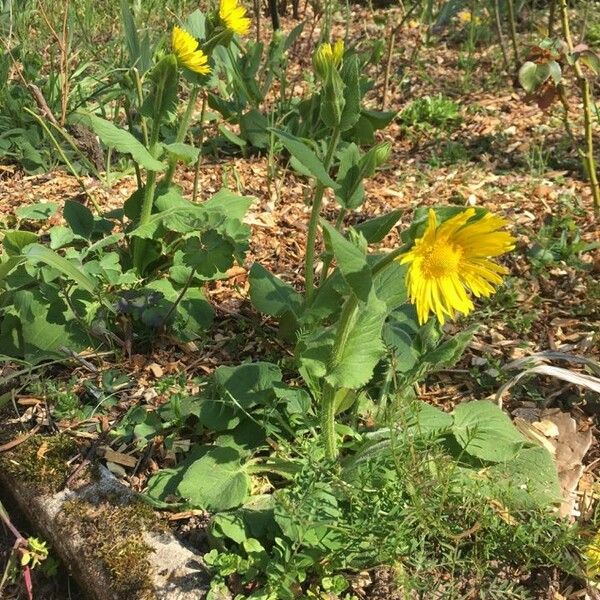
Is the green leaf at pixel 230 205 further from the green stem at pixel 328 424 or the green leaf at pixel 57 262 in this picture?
the green stem at pixel 328 424

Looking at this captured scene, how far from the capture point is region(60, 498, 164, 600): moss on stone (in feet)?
6.10

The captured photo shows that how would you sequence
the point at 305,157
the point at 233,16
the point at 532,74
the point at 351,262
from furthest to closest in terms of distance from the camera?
the point at 532,74 → the point at 233,16 → the point at 305,157 → the point at 351,262

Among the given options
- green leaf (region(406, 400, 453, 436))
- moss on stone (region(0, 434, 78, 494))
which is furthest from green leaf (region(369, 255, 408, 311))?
moss on stone (region(0, 434, 78, 494))

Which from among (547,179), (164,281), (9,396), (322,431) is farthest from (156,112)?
(547,179)

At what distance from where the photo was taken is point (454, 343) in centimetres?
206

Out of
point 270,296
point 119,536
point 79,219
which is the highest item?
point 79,219

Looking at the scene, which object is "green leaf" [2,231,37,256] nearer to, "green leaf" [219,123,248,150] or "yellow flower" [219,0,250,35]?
"yellow flower" [219,0,250,35]

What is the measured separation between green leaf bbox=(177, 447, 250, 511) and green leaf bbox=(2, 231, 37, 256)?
91cm

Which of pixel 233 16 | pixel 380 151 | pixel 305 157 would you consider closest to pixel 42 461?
pixel 305 157

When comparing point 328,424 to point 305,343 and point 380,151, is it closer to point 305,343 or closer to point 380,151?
point 305,343

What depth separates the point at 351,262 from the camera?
5.15 ft

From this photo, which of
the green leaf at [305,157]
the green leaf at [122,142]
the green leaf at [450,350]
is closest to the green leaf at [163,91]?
the green leaf at [122,142]

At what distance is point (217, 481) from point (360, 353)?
48 cm

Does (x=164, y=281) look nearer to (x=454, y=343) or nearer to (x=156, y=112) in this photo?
(x=156, y=112)
